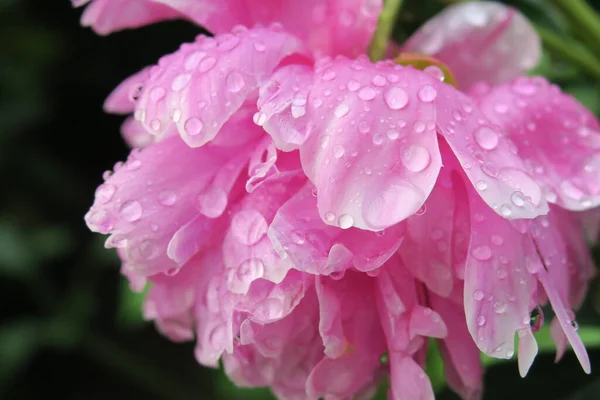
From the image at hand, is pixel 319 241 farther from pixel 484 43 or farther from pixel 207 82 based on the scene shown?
pixel 484 43

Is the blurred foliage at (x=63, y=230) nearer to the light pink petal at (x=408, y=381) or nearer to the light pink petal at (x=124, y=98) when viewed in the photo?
the light pink petal at (x=124, y=98)

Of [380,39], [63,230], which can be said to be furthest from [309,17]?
[63,230]

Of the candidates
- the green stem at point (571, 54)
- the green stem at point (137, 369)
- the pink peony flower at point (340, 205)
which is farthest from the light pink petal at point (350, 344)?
the green stem at point (137, 369)

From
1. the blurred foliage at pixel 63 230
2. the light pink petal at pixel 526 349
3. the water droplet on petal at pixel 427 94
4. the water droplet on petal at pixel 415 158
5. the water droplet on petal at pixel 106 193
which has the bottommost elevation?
the blurred foliage at pixel 63 230

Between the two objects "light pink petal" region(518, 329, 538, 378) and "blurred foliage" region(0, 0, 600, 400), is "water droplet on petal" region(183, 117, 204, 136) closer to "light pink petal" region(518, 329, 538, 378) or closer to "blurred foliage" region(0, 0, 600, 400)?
"light pink petal" region(518, 329, 538, 378)

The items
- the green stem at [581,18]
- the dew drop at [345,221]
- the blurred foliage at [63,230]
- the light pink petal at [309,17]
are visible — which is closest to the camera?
the dew drop at [345,221]

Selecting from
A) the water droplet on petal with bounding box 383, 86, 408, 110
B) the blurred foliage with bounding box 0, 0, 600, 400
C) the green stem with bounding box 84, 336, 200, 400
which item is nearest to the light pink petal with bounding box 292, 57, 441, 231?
the water droplet on petal with bounding box 383, 86, 408, 110
